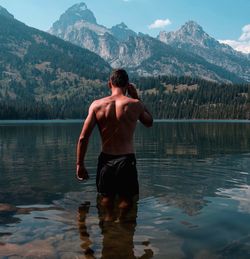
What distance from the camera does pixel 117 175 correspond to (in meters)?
11.1

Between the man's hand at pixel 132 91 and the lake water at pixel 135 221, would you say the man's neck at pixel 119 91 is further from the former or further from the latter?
the lake water at pixel 135 221

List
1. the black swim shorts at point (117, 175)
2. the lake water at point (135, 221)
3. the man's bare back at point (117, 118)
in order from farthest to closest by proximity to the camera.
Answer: the black swim shorts at point (117, 175)
the man's bare back at point (117, 118)
the lake water at point (135, 221)

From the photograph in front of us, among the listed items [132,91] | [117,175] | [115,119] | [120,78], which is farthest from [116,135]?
[120,78]

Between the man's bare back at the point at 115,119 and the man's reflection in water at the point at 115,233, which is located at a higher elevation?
the man's bare back at the point at 115,119

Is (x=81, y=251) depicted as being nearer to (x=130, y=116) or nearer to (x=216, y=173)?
(x=130, y=116)

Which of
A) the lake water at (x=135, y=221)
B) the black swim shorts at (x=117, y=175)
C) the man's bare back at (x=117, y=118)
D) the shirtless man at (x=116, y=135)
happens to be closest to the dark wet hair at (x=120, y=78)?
the shirtless man at (x=116, y=135)

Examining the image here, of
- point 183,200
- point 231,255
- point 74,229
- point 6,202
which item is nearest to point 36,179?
point 6,202

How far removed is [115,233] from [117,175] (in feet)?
5.72

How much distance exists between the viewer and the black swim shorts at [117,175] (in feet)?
36.3

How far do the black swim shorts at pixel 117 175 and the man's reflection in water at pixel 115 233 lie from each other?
553 mm

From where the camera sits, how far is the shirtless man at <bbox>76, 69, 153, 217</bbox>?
10766mm

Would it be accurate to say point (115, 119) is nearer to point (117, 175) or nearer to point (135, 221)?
point (117, 175)

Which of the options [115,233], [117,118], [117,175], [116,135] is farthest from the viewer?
[117,175]

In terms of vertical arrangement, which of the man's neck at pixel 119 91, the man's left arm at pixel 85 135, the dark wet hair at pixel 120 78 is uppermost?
the dark wet hair at pixel 120 78
